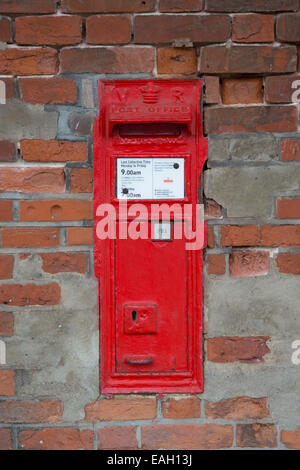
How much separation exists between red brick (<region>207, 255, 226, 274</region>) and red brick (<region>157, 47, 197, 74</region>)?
0.68m

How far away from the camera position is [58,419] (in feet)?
5.02

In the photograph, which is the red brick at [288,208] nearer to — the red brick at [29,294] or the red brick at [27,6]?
the red brick at [29,294]

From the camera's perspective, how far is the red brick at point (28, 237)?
149 cm

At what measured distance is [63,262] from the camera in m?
1.50

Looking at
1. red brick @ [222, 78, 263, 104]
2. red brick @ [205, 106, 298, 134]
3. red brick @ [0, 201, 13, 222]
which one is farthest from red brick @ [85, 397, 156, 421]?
red brick @ [222, 78, 263, 104]

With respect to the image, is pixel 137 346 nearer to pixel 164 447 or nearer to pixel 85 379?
pixel 85 379

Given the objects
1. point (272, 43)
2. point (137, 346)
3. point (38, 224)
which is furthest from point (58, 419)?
point (272, 43)

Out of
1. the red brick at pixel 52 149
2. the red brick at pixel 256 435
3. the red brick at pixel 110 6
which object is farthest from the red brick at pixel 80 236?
the red brick at pixel 256 435

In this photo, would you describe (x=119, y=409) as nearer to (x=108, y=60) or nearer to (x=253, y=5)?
(x=108, y=60)

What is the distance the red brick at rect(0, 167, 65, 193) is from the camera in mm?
1479

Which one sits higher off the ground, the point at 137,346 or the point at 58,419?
the point at 137,346

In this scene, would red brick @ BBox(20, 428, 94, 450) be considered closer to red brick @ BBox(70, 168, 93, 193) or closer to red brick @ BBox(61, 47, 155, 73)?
red brick @ BBox(70, 168, 93, 193)

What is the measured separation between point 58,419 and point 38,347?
0.28 metres

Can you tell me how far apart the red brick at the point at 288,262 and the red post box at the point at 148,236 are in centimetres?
30
